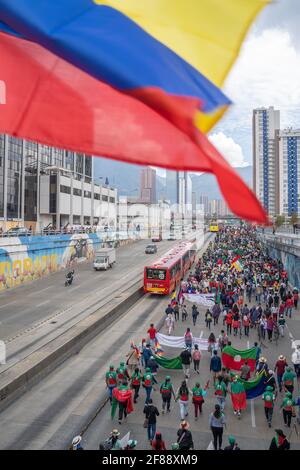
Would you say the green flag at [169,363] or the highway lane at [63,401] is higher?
the green flag at [169,363]

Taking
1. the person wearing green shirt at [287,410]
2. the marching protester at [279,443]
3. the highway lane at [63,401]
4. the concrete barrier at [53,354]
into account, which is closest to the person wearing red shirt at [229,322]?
the highway lane at [63,401]

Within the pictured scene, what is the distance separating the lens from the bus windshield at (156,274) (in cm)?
3162

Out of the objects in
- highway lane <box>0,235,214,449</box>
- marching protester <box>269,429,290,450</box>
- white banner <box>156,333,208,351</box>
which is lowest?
highway lane <box>0,235,214,449</box>

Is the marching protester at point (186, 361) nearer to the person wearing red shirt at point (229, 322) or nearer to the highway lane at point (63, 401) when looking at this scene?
the highway lane at point (63, 401)

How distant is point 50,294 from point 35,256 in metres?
7.52

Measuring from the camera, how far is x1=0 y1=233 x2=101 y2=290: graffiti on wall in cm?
3238

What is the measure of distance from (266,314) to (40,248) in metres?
24.2

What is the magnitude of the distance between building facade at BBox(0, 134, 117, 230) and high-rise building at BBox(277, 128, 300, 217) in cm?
8545

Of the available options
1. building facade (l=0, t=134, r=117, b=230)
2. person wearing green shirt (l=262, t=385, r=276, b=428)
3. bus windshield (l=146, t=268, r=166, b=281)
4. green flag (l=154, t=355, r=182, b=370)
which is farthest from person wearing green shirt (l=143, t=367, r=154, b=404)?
building facade (l=0, t=134, r=117, b=230)

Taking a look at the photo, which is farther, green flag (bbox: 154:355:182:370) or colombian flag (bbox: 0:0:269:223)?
green flag (bbox: 154:355:182:370)

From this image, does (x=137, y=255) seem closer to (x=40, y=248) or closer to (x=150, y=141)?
(x=40, y=248)

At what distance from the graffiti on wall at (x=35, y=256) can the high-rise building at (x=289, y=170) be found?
349 feet

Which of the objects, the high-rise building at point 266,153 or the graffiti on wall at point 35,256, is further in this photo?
the high-rise building at point 266,153

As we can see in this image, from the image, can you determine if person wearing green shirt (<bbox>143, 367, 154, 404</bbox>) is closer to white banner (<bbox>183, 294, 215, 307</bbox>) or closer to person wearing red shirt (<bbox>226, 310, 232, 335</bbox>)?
person wearing red shirt (<bbox>226, 310, 232, 335</bbox>)
